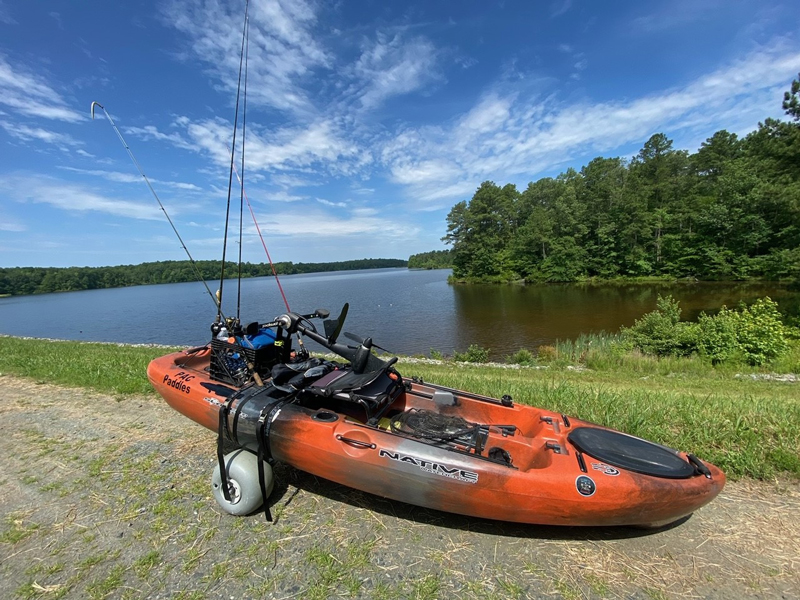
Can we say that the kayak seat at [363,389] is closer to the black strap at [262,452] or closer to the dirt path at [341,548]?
the black strap at [262,452]

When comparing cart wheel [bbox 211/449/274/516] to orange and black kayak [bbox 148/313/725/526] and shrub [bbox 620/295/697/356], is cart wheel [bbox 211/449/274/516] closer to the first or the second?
orange and black kayak [bbox 148/313/725/526]

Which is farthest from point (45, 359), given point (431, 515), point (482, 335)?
point (482, 335)

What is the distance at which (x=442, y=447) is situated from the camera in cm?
307

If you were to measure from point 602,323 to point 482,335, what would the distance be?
8290mm

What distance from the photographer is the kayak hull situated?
268cm

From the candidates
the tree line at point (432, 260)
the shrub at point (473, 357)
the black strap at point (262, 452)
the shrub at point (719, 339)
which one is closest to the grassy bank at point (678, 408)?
the shrub at point (719, 339)

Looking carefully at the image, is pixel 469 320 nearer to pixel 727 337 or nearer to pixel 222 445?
pixel 727 337

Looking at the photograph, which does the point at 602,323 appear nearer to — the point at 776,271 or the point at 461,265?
the point at 776,271

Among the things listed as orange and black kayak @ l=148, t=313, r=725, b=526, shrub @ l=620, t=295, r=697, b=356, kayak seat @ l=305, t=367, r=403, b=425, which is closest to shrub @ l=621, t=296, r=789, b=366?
shrub @ l=620, t=295, r=697, b=356

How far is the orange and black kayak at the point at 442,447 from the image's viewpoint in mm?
2711

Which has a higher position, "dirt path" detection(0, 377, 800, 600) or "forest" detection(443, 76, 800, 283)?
"forest" detection(443, 76, 800, 283)

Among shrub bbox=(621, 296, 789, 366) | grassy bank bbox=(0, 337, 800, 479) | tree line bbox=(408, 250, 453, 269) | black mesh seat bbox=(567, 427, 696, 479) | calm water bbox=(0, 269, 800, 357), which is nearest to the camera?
black mesh seat bbox=(567, 427, 696, 479)

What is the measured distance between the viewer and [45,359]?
930 cm

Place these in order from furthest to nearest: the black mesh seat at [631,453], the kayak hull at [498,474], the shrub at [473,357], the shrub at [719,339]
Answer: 1. the shrub at [473,357]
2. the shrub at [719,339]
3. the black mesh seat at [631,453]
4. the kayak hull at [498,474]
